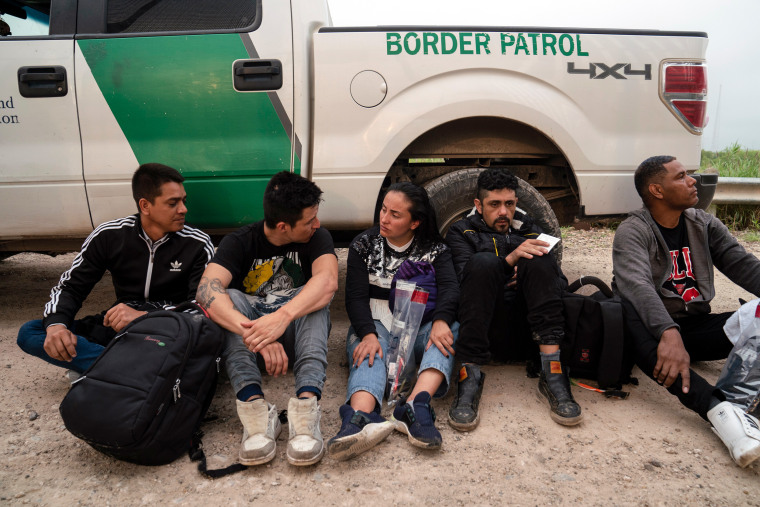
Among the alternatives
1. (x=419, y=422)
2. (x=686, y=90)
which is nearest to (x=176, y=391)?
(x=419, y=422)

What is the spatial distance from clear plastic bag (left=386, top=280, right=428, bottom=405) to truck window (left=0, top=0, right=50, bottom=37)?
2426 millimetres

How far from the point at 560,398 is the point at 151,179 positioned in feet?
7.15

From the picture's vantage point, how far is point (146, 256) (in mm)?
2525

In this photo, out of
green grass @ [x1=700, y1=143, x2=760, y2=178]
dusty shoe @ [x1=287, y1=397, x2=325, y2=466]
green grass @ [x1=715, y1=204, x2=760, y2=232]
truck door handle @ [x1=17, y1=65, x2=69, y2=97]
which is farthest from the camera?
green grass @ [x1=700, y1=143, x2=760, y2=178]

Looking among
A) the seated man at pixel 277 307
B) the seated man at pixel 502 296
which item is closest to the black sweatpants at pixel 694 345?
the seated man at pixel 502 296

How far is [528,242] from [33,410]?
7.77 feet

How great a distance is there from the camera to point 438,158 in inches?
124

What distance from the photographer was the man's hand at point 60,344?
2160 mm

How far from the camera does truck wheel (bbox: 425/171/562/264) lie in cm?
291

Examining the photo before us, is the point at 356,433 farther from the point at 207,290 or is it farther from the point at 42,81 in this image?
the point at 42,81

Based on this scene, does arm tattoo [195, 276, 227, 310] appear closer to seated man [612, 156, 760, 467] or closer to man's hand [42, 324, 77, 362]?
man's hand [42, 324, 77, 362]

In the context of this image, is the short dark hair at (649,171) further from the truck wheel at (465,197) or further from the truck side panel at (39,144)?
the truck side panel at (39,144)

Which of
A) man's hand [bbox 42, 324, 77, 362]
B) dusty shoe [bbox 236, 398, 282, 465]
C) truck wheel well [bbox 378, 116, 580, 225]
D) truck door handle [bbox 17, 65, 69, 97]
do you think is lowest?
dusty shoe [bbox 236, 398, 282, 465]

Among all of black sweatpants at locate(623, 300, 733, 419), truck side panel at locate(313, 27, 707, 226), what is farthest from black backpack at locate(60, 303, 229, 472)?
black sweatpants at locate(623, 300, 733, 419)
